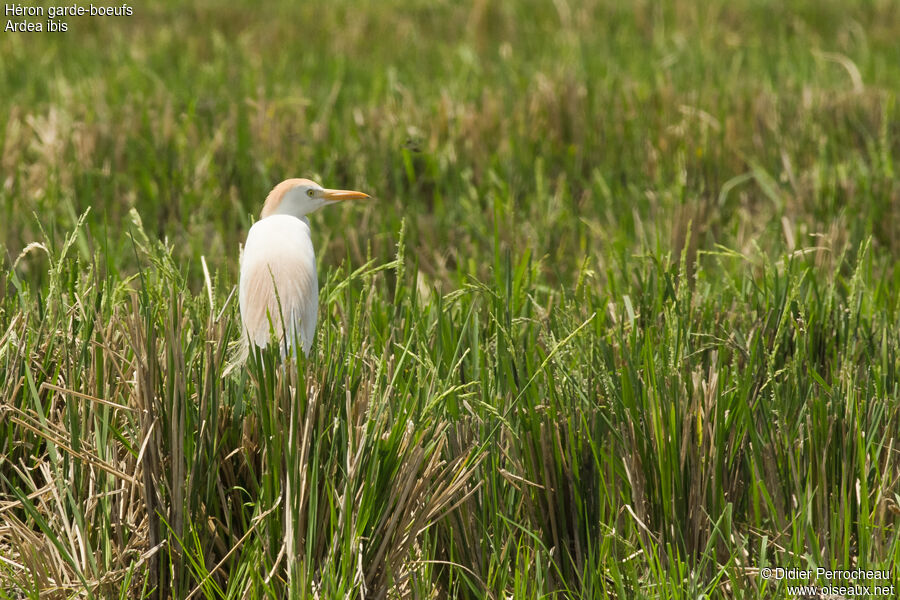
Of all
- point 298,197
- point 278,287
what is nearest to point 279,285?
point 278,287

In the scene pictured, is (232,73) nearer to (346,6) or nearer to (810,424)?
(346,6)

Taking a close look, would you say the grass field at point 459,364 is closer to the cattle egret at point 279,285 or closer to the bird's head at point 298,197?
the cattle egret at point 279,285

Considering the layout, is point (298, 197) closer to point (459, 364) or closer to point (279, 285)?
point (279, 285)

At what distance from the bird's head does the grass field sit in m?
0.19

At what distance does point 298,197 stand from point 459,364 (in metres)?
0.48

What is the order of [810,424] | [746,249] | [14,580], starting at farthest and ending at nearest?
[746,249], [810,424], [14,580]

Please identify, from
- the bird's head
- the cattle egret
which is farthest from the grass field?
the bird's head

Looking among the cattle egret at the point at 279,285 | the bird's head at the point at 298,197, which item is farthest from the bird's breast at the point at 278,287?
the bird's head at the point at 298,197

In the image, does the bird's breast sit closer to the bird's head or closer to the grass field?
the grass field

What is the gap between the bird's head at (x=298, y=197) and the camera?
2180mm

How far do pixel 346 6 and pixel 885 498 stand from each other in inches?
363

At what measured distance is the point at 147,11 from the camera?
10.1 m

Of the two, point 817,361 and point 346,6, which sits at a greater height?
point 346,6

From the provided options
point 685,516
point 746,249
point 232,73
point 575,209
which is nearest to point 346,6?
point 232,73
